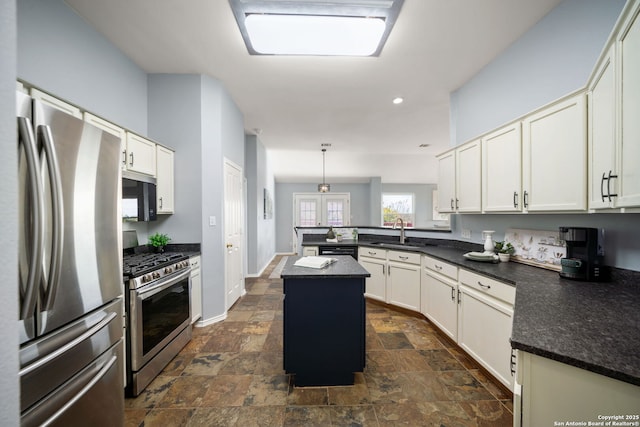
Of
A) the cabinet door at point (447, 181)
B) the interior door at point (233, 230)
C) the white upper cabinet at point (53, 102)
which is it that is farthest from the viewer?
the interior door at point (233, 230)

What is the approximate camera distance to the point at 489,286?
1874 mm

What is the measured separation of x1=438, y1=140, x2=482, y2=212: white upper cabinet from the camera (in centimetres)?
242

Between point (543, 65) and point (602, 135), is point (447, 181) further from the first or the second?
point (602, 135)

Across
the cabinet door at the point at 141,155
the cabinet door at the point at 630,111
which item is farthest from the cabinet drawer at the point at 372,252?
the cabinet door at the point at 141,155

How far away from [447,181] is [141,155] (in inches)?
128

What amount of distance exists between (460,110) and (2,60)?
364cm

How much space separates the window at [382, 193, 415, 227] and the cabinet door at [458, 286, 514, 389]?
22.3ft

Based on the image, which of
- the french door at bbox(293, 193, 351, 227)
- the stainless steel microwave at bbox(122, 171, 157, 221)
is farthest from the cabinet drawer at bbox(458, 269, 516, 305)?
the french door at bbox(293, 193, 351, 227)

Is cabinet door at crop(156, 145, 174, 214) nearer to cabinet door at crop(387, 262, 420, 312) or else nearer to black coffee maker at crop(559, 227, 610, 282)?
cabinet door at crop(387, 262, 420, 312)

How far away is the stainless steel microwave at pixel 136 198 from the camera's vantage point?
230cm

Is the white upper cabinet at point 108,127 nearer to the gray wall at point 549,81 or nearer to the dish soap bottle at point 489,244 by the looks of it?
the dish soap bottle at point 489,244

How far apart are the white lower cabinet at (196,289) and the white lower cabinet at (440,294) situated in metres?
2.58

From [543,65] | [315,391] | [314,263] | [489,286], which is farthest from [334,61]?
[315,391]

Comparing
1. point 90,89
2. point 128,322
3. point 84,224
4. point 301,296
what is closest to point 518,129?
point 301,296
